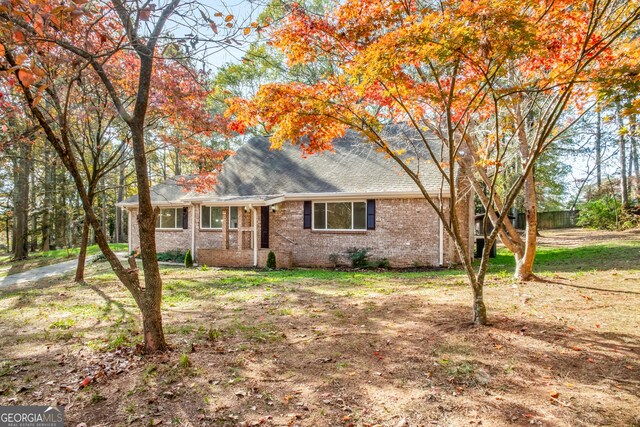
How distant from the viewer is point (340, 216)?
13.1 metres

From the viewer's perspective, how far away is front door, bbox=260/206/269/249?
1430 cm

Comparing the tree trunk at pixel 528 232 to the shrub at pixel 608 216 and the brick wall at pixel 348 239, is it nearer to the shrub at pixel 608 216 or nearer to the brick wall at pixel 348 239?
the brick wall at pixel 348 239

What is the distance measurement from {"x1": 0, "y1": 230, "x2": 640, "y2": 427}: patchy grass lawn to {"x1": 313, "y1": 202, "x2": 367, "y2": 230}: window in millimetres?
5472

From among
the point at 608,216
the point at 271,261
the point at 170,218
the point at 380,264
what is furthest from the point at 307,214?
the point at 608,216

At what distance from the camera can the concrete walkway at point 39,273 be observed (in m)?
12.1

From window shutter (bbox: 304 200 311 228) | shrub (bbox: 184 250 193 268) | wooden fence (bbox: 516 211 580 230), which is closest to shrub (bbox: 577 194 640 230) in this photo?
wooden fence (bbox: 516 211 580 230)

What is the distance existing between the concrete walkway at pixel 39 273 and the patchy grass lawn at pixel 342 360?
5961 mm

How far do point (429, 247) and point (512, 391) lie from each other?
8.69 m

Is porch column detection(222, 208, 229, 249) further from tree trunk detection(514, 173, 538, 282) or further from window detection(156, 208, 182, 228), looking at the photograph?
tree trunk detection(514, 173, 538, 282)

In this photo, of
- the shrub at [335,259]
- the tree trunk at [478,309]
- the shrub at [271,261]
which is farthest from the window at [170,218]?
the tree trunk at [478,309]

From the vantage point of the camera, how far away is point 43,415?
122 inches

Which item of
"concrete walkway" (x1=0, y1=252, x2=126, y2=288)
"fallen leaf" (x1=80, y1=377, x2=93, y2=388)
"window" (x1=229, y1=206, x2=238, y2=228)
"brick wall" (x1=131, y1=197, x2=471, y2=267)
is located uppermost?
"window" (x1=229, y1=206, x2=238, y2=228)

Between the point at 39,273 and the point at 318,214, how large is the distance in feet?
35.6

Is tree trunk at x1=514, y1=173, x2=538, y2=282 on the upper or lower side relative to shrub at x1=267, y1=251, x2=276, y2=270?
upper
